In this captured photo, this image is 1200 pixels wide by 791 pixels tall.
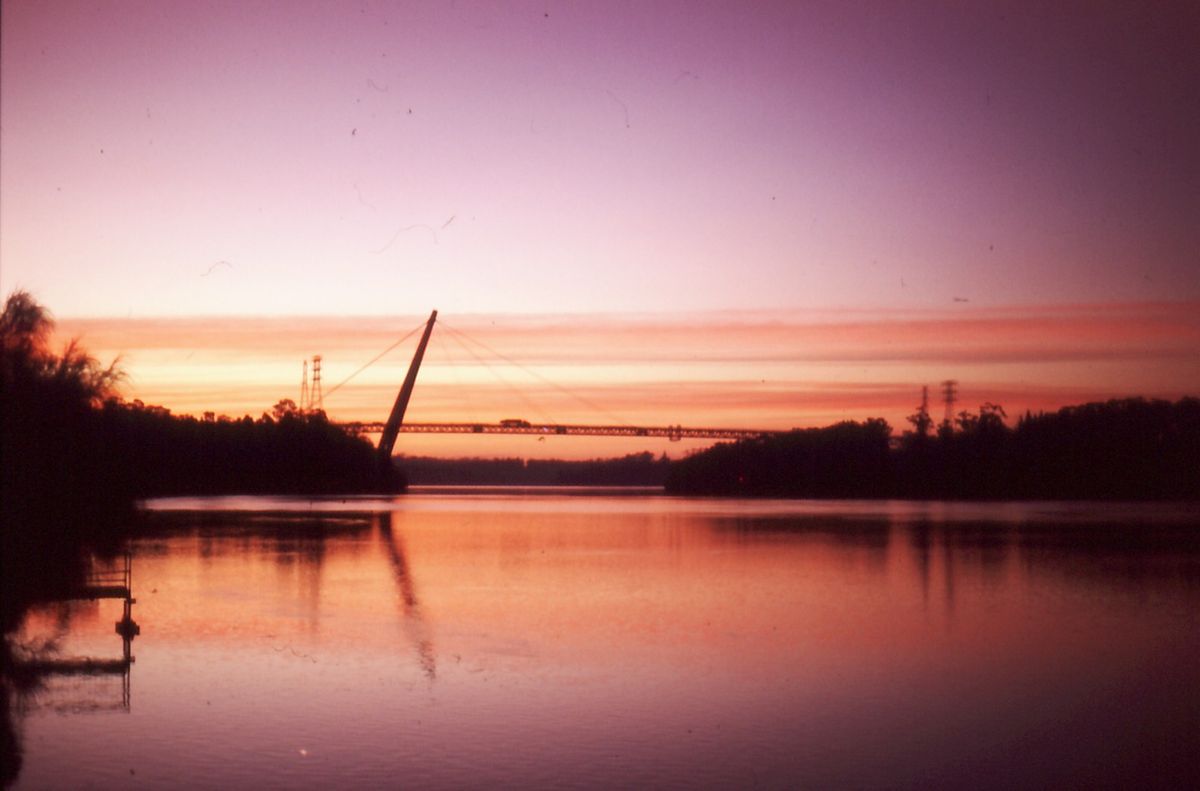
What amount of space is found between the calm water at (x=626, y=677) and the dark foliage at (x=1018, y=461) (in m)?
82.9

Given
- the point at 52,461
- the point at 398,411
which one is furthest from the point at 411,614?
the point at 398,411

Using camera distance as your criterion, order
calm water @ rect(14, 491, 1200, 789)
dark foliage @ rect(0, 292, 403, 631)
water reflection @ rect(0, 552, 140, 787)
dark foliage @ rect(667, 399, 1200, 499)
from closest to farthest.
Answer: calm water @ rect(14, 491, 1200, 789)
water reflection @ rect(0, 552, 140, 787)
dark foliage @ rect(0, 292, 403, 631)
dark foliage @ rect(667, 399, 1200, 499)

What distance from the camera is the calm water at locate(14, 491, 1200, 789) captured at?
1193 cm

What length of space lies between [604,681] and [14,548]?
7375mm

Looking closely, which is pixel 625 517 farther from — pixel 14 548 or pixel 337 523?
pixel 14 548

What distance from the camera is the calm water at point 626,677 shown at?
11930 mm

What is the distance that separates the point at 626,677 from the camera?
16672 millimetres

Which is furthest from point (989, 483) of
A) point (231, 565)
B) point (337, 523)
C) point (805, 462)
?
point (231, 565)

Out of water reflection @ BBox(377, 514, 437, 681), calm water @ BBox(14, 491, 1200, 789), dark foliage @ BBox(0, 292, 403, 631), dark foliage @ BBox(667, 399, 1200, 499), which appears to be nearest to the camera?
calm water @ BBox(14, 491, 1200, 789)

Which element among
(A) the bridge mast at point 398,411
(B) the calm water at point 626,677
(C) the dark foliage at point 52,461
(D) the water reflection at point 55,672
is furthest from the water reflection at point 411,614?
(A) the bridge mast at point 398,411

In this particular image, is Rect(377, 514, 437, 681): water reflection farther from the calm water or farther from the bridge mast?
the bridge mast

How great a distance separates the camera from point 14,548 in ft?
56.8

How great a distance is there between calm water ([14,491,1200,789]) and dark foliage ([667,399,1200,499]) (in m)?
82.9

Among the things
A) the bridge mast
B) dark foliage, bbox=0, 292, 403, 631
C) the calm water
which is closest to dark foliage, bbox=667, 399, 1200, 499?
the bridge mast
